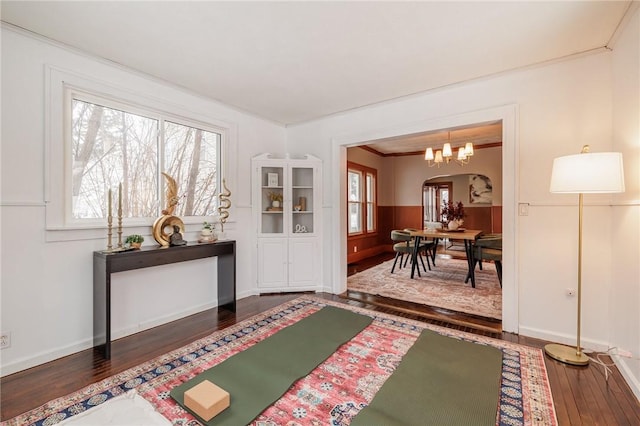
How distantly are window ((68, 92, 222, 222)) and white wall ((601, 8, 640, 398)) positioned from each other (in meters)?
4.07

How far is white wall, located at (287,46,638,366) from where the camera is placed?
2.54 meters

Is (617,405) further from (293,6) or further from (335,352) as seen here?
(293,6)

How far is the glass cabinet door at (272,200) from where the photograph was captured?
436 centimetres

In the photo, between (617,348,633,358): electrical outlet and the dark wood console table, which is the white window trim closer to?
the dark wood console table

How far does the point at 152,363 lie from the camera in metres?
2.32

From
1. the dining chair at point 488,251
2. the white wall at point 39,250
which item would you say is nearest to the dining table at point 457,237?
the dining chair at point 488,251

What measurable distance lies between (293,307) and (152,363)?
1666mm

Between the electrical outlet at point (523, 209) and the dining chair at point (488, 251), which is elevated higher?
the electrical outlet at point (523, 209)

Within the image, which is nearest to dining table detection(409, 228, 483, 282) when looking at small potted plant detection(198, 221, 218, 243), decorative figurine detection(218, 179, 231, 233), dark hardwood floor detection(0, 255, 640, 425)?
dark hardwood floor detection(0, 255, 640, 425)

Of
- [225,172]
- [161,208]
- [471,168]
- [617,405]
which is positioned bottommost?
[617,405]

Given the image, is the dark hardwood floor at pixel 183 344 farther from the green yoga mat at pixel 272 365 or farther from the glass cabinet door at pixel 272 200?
the glass cabinet door at pixel 272 200

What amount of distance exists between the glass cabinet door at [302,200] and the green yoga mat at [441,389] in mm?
2386

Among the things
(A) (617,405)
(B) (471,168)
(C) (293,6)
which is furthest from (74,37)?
(B) (471,168)

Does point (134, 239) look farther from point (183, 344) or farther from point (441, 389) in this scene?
point (441, 389)
